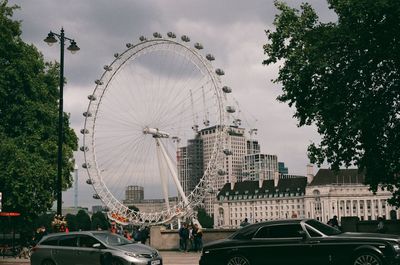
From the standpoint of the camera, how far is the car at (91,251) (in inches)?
779

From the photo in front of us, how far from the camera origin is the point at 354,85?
30594 mm

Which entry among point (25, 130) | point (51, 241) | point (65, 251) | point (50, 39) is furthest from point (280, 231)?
point (25, 130)

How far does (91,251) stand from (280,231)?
6947 millimetres

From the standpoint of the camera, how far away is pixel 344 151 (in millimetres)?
32406

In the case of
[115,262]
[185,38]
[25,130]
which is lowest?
[115,262]

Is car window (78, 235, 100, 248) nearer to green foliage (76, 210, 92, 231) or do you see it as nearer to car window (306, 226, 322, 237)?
car window (306, 226, 322, 237)

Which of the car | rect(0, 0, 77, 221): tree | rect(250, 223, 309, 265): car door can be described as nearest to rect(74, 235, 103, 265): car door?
the car

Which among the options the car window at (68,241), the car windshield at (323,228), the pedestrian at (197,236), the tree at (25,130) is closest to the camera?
the car windshield at (323,228)

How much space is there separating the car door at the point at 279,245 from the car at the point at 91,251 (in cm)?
423

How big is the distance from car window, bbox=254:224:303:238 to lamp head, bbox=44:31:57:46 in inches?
576

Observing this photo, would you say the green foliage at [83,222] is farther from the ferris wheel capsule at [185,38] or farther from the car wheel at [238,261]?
the car wheel at [238,261]

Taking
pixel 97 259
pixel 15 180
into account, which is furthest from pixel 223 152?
pixel 97 259

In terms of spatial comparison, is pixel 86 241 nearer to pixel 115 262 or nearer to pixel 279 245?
pixel 115 262

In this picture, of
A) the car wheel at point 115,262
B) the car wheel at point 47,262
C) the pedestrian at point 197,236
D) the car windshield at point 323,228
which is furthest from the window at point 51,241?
the pedestrian at point 197,236
